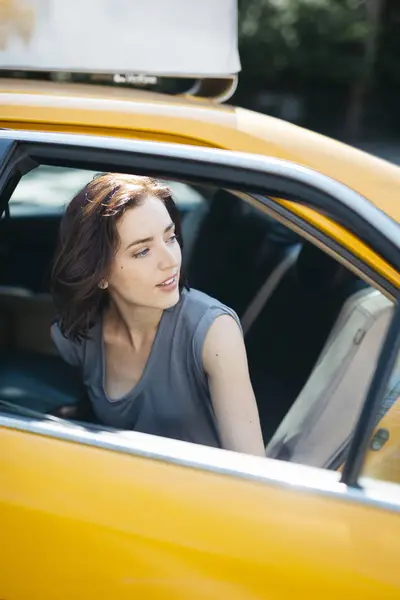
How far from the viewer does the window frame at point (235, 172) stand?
1488 millimetres

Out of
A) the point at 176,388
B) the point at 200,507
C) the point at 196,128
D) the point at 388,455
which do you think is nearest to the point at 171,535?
the point at 200,507

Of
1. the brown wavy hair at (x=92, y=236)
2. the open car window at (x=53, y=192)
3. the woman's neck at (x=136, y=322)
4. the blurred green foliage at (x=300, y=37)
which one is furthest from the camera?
the blurred green foliage at (x=300, y=37)

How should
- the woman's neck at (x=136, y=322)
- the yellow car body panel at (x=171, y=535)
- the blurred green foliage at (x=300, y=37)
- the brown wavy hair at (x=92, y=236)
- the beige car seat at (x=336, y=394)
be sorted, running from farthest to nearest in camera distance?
1. the blurred green foliage at (x=300, y=37)
2. the woman's neck at (x=136, y=322)
3. the brown wavy hair at (x=92, y=236)
4. the beige car seat at (x=336, y=394)
5. the yellow car body panel at (x=171, y=535)

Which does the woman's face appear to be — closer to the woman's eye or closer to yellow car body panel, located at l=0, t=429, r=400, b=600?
the woman's eye

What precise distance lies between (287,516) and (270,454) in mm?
459

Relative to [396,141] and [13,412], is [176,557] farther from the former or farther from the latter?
[396,141]

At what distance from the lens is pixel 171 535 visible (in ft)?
4.89

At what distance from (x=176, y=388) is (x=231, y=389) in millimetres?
164

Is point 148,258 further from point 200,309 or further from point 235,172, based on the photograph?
point 235,172

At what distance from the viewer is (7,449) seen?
5.29 ft

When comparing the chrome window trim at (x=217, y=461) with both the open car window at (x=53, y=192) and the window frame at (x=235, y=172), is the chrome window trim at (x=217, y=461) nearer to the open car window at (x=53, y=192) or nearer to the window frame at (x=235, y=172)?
the window frame at (x=235, y=172)

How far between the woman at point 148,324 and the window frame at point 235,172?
0.28 metres

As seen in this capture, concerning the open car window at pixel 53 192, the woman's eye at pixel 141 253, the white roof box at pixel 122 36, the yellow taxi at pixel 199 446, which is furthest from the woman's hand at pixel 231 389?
the open car window at pixel 53 192

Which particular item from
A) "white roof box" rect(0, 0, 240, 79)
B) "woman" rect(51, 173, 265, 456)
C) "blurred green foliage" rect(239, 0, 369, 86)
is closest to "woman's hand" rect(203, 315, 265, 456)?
"woman" rect(51, 173, 265, 456)
